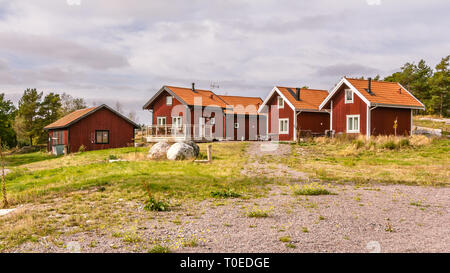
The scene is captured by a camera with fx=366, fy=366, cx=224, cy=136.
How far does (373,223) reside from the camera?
689cm

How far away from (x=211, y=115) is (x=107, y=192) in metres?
25.2

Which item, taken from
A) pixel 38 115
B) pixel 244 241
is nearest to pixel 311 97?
pixel 244 241

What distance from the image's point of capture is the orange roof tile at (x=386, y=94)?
27.5 metres

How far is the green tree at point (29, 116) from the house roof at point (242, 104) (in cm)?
3789

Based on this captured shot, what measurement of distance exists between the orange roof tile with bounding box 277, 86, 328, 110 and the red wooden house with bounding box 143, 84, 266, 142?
570 centimetres

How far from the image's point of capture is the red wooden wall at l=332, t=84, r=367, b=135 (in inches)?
1078

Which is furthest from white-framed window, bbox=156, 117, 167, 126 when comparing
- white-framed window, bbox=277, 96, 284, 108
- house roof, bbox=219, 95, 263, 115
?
white-framed window, bbox=277, 96, 284, 108

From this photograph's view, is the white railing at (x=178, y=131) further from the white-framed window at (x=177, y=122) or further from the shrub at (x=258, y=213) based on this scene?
the shrub at (x=258, y=213)

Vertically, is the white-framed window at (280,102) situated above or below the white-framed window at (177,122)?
above

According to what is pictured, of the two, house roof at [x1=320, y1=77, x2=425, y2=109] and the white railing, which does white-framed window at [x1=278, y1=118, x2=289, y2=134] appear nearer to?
house roof at [x1=320, y1=77, x2=425, y2=109]

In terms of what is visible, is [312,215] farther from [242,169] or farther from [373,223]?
[242,169]

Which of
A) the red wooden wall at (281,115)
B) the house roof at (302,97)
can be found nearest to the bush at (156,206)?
the house roof at (302,97)

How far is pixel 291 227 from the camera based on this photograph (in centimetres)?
656

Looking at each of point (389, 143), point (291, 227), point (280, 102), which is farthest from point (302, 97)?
point (291, 227)
